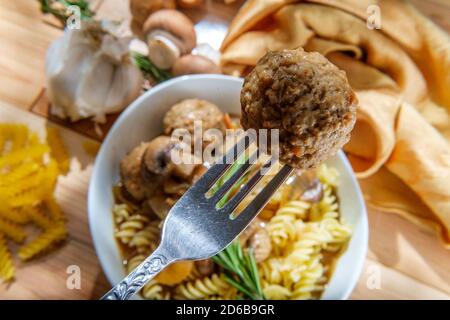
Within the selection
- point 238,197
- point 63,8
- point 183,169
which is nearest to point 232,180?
point 238,197

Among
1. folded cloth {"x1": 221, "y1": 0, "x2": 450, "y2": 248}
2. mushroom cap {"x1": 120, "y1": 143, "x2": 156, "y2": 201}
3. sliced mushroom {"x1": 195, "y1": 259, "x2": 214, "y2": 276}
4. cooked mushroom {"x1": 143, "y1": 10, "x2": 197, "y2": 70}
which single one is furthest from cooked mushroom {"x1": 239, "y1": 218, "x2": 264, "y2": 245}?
cooked mushroom {"x1": 143, "y1": 10, "x2": 197, "y2": 70}

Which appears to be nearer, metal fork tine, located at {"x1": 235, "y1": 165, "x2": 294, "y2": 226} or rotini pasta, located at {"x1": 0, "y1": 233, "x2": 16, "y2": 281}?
metal fork tine, located at {"x1": 235, "y1": 165, "x2": 294, "y2": 226}

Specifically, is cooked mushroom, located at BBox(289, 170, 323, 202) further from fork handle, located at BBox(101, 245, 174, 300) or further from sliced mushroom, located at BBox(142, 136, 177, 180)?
fork handle, located at BBox(101, 245, 174, 300)

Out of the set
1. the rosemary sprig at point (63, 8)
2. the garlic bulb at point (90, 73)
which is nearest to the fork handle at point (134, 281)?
the garlic bulb at point (90, 73)

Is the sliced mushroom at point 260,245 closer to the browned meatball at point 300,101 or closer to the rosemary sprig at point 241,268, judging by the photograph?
the rosemary sprig at point 241,268

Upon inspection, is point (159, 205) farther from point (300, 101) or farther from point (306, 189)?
point (300, 101)
